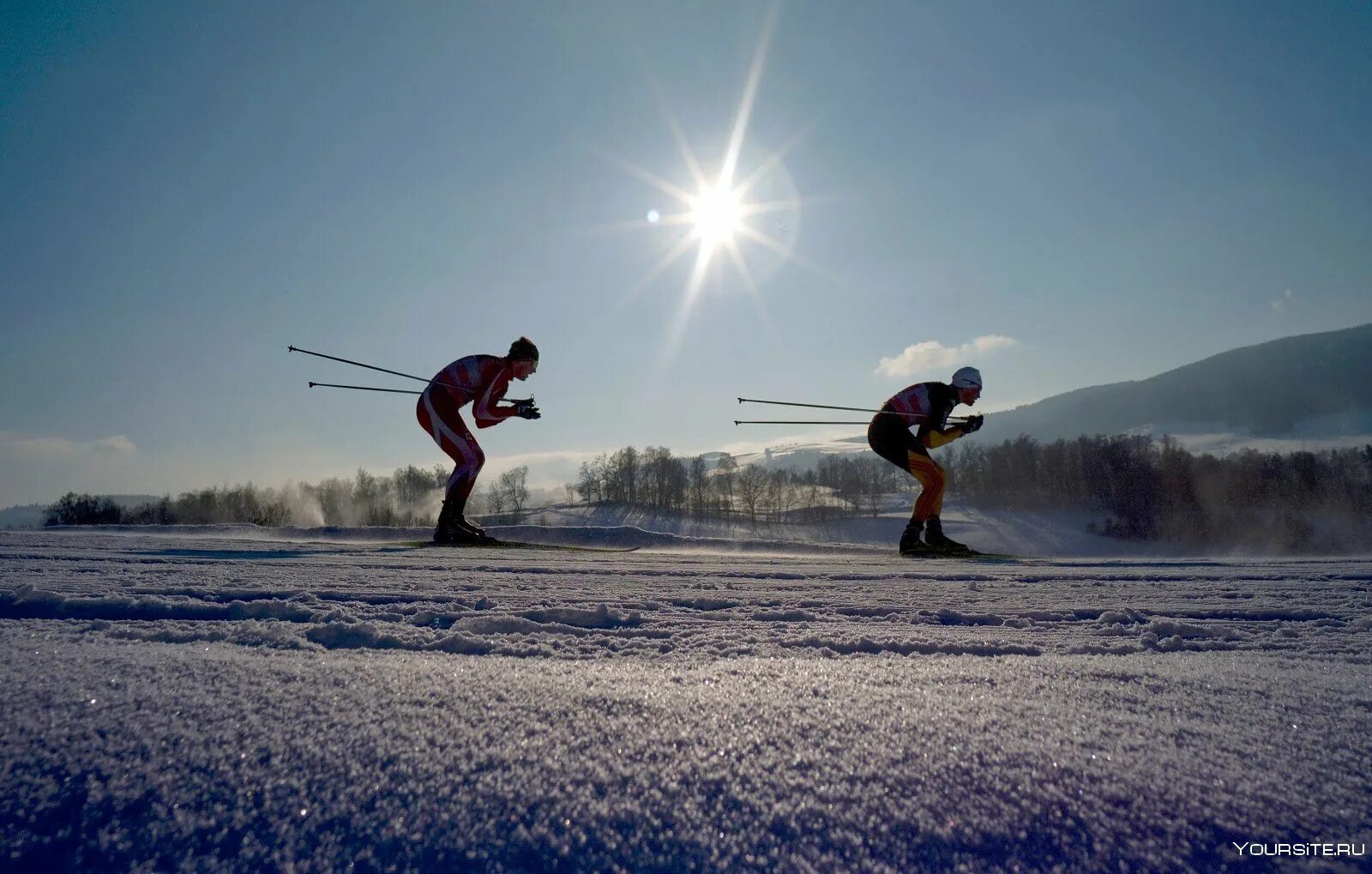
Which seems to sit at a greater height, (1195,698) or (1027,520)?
(1195,698)

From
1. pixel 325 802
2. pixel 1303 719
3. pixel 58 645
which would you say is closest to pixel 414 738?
pixel 325 802

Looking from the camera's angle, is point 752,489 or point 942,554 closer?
point 942,554

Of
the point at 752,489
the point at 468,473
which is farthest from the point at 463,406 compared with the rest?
the point at 752,489

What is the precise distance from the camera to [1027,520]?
3419 cm

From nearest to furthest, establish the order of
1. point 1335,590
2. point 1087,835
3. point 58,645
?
point 1087,835
point 58,645
point 1335,590

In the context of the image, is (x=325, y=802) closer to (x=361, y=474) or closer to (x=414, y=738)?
(x=414, y=738)

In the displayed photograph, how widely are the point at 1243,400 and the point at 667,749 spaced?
14095 centimetres

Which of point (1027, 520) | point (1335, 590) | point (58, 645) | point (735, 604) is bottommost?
point (1027, 520)

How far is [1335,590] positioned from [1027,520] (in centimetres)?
3504

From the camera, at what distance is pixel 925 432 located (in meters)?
8.05

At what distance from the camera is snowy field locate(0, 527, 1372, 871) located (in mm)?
741

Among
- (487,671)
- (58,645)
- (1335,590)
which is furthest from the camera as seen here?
(1335,590)

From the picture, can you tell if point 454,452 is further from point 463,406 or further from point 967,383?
point 967,383

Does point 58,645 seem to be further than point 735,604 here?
No
